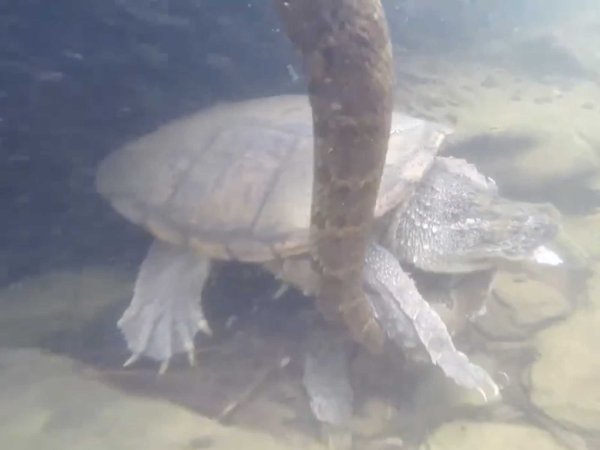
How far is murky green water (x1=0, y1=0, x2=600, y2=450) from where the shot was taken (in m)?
3.26

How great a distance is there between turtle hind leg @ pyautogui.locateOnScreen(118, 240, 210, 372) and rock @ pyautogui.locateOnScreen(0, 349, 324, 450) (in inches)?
14.4

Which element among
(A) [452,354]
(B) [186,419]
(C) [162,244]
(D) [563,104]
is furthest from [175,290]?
(D) [563,104]

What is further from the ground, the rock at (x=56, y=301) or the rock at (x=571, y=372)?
the rock at (x=571, y=372)

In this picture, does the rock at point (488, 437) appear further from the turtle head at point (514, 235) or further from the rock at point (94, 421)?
the turtle head at point (514, 235)

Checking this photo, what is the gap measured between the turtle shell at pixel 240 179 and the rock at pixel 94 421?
978mm

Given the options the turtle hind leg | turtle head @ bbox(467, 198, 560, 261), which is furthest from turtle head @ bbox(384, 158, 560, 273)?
the turtle hind leg

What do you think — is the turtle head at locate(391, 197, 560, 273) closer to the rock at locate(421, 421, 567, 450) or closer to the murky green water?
the murky green water

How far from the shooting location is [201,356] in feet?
12.4

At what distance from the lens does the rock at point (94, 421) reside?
295 centimetres

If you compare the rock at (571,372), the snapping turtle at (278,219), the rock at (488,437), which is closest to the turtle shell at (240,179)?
the snapping turtle at (278,219)

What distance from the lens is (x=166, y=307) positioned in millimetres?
3896

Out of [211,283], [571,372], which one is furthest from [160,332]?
[571,372]

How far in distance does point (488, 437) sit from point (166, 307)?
2077 mm

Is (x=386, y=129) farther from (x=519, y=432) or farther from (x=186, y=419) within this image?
(x=519, y=432)
